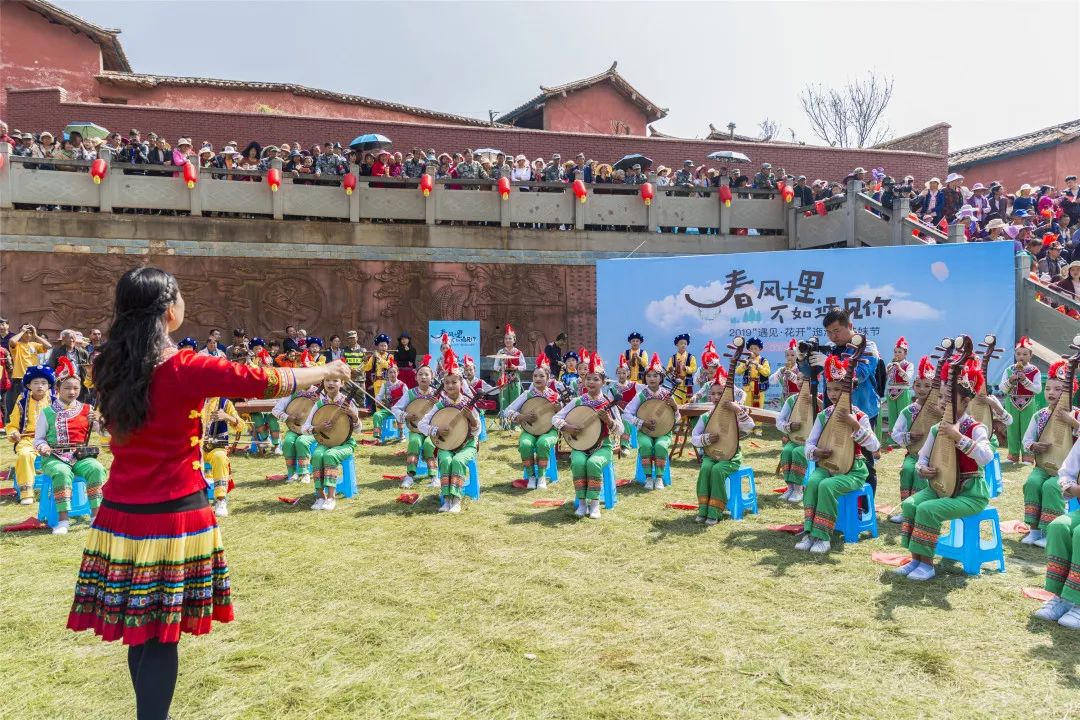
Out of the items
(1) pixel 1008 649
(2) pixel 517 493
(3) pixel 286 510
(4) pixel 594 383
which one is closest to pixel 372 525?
(3) pixel 286 510

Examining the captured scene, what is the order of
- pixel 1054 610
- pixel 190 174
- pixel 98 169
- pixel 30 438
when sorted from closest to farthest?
1. pixel 1054 610
2. pixel 30 438
3. pixel 98 169
4. pixel 190 174

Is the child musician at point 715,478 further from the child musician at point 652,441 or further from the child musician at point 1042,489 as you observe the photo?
the child musician at point 1042,489

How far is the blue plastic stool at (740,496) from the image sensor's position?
7.88 metres

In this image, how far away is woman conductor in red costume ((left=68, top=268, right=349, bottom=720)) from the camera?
3.01 meters

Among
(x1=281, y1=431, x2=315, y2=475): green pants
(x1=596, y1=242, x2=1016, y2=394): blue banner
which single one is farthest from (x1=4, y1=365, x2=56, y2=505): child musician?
(x1=596, y1=242, x2=1016, y2=394): blue banner

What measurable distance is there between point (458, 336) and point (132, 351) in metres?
14.2

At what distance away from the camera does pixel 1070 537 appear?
5141mm

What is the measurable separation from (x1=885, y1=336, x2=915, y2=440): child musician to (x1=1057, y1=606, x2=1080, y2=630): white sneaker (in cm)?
646

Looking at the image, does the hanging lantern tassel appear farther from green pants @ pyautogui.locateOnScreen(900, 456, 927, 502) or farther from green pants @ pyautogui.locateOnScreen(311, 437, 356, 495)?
green pants @ pyautogui.locateOnScreen(900, 456, 927, 502)

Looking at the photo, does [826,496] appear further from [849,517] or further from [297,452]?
[297,452]

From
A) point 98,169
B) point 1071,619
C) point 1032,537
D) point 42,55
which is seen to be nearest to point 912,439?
point 1032,537

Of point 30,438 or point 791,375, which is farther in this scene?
point 791,375

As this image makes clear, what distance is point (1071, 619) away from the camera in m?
4.98

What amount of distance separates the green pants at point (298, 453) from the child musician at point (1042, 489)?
321 inches
